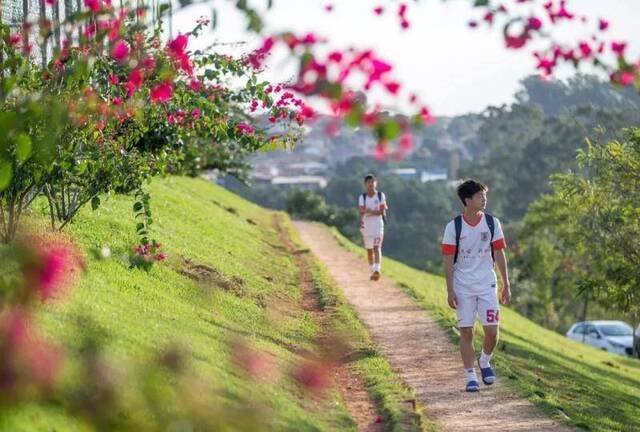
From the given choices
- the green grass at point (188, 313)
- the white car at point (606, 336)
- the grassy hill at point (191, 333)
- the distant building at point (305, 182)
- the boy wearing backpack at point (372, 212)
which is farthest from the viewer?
the distant building at point (305, 182)

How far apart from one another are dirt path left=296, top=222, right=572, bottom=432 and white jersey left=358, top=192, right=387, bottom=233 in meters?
1.01

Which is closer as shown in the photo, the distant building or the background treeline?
the background treeline

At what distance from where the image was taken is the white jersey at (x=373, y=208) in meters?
19.3

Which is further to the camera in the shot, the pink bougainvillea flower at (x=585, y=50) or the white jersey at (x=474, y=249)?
the white jersey at (x=474, y=249)

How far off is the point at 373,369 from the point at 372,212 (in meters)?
7.61

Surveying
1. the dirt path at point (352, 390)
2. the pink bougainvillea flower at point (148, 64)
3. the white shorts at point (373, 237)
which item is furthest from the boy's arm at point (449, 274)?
the white shorts at point (373, 237)

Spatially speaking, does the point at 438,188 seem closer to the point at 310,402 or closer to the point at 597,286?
the point at 597,286

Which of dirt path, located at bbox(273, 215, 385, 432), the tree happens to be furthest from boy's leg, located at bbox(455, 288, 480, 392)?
the tree

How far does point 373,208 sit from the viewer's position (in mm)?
19312

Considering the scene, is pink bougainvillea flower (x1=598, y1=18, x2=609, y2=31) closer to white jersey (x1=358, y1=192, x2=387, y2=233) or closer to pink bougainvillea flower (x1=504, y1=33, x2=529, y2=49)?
pink bougainvillea flower (x1=504, y1=33, x2=529, y2=49)

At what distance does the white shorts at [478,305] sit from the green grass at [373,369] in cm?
85

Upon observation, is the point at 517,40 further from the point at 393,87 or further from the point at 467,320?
the point at 467,320

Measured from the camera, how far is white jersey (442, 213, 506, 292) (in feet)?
35.3

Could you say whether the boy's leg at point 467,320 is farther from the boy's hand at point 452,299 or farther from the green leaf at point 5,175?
the green leaf at point 5,175
